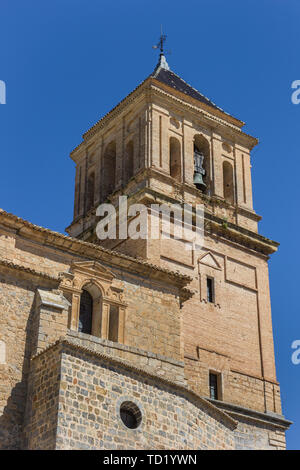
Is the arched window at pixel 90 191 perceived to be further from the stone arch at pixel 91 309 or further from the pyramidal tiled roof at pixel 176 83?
the stone arch at pixel 91 309

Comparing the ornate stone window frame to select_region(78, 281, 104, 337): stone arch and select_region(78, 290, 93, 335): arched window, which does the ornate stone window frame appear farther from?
select_region(78, 290, 93, 335): arched window

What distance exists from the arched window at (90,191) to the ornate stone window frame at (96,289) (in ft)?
29.9

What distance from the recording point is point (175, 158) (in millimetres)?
28344

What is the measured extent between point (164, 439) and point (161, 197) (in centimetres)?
1032

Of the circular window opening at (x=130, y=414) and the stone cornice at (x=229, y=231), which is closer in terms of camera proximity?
the circular window opening at (x=130, y=414)

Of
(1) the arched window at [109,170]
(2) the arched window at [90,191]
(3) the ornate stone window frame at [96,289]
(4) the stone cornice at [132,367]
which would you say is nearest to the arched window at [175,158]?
(1) the arched window at [109,170]

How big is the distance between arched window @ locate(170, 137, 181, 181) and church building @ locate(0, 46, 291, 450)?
0.05 m

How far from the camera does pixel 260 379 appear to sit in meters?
25.3

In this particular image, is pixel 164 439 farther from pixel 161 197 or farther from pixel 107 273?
pixel 161 197

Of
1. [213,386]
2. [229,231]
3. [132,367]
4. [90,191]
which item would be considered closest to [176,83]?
[90,191]

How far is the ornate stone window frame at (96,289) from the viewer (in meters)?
20.1

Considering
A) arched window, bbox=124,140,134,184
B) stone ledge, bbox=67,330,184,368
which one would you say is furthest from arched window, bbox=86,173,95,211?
stone ledge, bbox=67,330,184,368

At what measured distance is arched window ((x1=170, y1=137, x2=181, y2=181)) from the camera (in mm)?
28022
